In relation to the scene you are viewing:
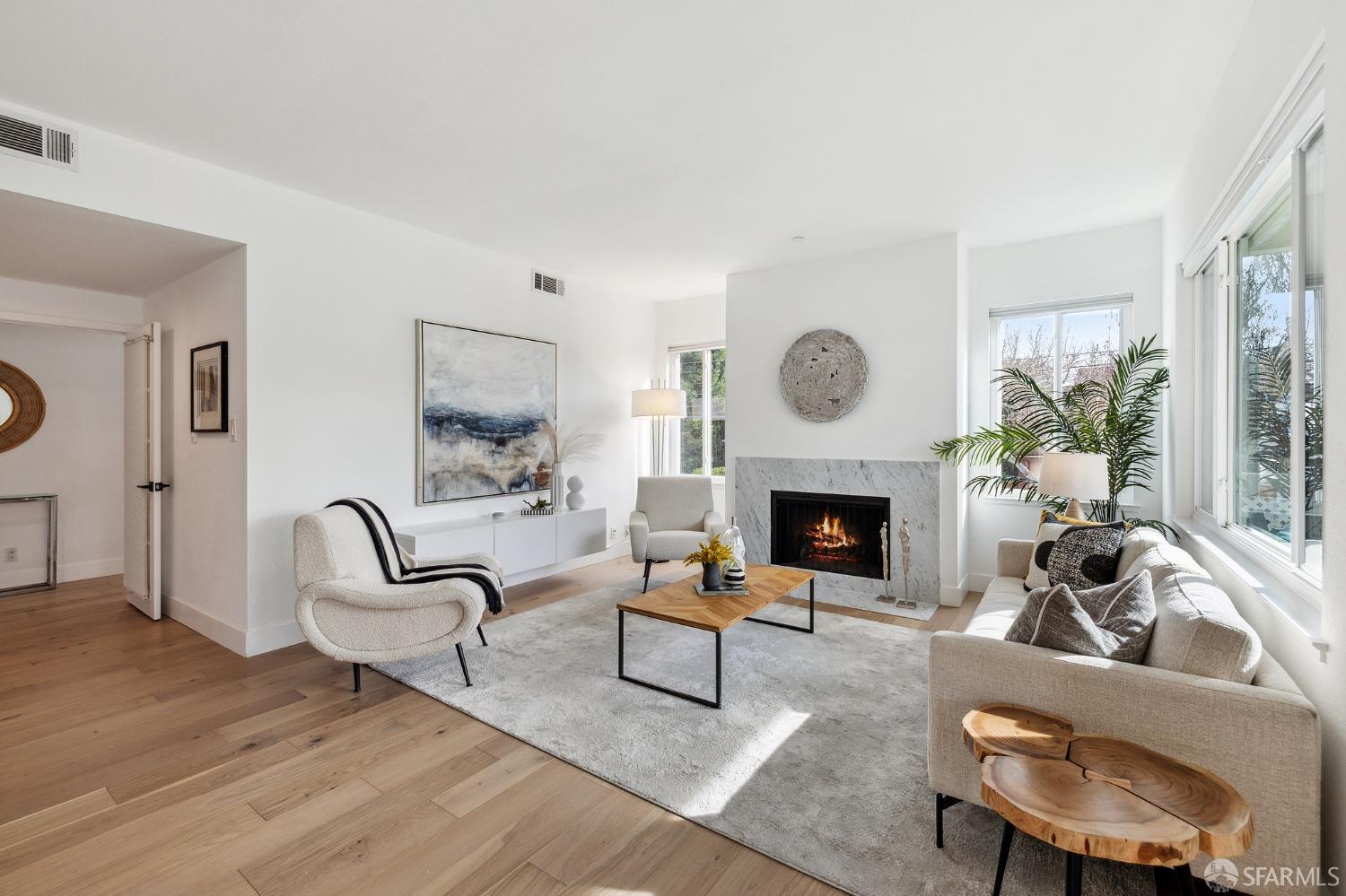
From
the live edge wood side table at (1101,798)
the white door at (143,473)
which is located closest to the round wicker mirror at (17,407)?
the white door at (143,473)

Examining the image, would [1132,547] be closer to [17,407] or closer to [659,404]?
[659,404]

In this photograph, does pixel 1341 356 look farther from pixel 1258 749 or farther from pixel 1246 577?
pixel 1246 577

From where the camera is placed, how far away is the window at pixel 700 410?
633 centimetres

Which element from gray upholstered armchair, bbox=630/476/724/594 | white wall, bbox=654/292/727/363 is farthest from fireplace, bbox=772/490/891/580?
white wall, bbox=654/292/727/363

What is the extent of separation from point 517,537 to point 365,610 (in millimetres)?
1735

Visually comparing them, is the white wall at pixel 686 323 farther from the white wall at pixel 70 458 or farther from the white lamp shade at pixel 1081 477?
the white wall at pixel 70 458

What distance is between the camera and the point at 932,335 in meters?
4.51

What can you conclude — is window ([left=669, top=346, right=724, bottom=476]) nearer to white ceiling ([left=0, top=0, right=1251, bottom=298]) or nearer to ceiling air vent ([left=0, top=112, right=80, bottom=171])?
white ceiling ([left=0, top=0, right=1251, bottom=298])

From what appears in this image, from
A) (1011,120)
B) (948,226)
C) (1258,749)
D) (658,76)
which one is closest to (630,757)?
(1258,749)

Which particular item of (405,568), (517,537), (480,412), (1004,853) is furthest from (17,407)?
(1004,853)

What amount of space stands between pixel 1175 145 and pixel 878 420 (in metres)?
2.33

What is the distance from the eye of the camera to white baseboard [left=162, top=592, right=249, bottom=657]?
11.6ft

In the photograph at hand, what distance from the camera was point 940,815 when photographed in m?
1.84

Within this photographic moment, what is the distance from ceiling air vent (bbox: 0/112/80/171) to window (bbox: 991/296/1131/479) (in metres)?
5.69
